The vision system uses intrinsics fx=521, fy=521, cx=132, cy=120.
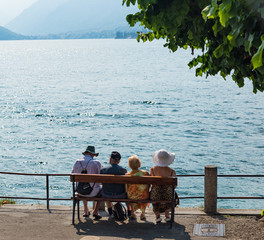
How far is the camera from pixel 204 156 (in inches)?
1540

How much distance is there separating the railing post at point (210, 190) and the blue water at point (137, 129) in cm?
1940

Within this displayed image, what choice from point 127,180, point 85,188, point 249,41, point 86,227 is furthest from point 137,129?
point 249,41

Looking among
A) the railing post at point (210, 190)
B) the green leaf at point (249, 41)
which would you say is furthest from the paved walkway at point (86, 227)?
the green leaf at point (249, 41)

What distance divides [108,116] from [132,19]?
49.6 metres

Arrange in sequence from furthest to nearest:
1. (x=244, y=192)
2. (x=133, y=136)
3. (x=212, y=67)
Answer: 1. (x=133, y=136)
2. (x=244, y=192)
3. (x=212, y=67)

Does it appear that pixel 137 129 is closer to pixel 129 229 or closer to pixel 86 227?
pixel 86 227

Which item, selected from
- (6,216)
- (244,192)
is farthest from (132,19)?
(244,192)

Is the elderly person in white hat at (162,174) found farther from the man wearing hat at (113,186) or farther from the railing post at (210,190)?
the railing post at (210,190)

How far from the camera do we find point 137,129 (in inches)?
1970

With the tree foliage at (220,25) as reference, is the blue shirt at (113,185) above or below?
below

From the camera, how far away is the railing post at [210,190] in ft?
34.1

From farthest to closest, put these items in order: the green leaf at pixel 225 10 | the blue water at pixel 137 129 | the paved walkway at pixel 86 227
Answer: the blue water at pixel 137 129 < the paved walkway at pixel 86 227 < the green leaf at pixel 225 10

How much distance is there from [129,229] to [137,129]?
1603 inches

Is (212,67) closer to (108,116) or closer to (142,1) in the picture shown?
(142,1)
